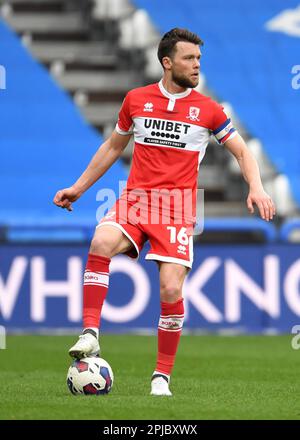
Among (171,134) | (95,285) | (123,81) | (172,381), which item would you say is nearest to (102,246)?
(95,285)

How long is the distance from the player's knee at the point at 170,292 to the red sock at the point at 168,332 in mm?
28

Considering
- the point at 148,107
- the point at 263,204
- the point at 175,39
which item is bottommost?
the point at 263,204

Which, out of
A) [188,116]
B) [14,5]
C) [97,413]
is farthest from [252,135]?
[97,413]

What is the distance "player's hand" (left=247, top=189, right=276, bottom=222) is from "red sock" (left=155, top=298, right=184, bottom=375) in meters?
0.68

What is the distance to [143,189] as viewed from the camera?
6137mm

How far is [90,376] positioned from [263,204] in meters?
1.28

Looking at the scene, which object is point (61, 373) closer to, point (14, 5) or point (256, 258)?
point (256, 258)

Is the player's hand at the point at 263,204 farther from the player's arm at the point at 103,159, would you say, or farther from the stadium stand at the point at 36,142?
the stadium stand at the point at 36,142

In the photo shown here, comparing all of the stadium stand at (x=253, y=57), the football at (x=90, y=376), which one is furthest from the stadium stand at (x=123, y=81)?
the football at (x=90, y=376)

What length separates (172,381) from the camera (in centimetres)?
693

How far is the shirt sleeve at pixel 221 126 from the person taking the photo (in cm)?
615

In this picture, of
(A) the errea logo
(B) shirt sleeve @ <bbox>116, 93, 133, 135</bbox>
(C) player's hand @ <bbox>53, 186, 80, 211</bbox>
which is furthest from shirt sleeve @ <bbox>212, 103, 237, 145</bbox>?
(C) player's hand @ <bbox>53, 186, 80, 211</bbox>

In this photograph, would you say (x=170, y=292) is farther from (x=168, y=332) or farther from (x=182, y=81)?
(x=182, y=81)

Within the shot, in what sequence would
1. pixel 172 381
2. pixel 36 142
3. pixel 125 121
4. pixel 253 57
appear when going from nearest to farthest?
pixel 125 121 → pixel 172 381 → pixel 36 142 → pixel 253 57
